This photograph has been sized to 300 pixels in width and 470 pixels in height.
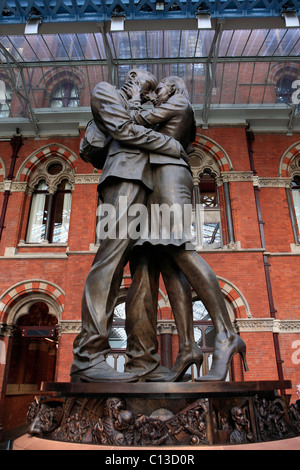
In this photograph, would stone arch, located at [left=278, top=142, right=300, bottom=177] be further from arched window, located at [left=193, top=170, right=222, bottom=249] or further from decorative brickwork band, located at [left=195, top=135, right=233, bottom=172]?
arched window, located at [left=193, top=170, right=222, bottom=249]

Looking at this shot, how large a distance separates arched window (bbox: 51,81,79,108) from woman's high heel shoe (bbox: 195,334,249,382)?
11.3 meters

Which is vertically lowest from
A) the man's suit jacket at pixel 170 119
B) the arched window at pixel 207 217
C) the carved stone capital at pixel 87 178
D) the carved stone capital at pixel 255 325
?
the man's suit jacket at pixel 170 119

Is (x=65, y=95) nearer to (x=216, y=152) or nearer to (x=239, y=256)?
(x=216, y=152)

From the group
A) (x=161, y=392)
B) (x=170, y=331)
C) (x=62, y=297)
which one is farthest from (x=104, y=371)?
(x=62, y=297)

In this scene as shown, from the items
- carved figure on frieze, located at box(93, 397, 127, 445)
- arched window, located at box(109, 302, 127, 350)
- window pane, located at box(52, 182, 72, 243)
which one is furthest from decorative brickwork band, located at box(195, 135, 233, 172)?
carved figure on frieze, located at box(93, 397, 127, 445)

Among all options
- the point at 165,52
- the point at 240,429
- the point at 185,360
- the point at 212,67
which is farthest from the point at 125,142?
the point at 165,52

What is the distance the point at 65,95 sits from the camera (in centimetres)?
1221

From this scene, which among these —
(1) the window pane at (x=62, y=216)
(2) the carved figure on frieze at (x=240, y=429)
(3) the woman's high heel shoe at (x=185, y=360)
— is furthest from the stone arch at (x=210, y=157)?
(2) the carved figure on frieze at (x=240, y=429)

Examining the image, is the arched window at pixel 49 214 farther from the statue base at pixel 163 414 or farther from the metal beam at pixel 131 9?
the statue base at pixel 163 414

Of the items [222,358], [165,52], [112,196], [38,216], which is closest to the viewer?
[222,358]

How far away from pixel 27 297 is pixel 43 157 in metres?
4.32

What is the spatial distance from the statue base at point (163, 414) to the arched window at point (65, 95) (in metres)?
11.5

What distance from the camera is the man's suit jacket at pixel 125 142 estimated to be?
8.27 feet

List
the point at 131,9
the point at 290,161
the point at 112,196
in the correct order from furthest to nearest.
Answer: the point at 290,161 < the point at 131,9 < the point at 112,196
